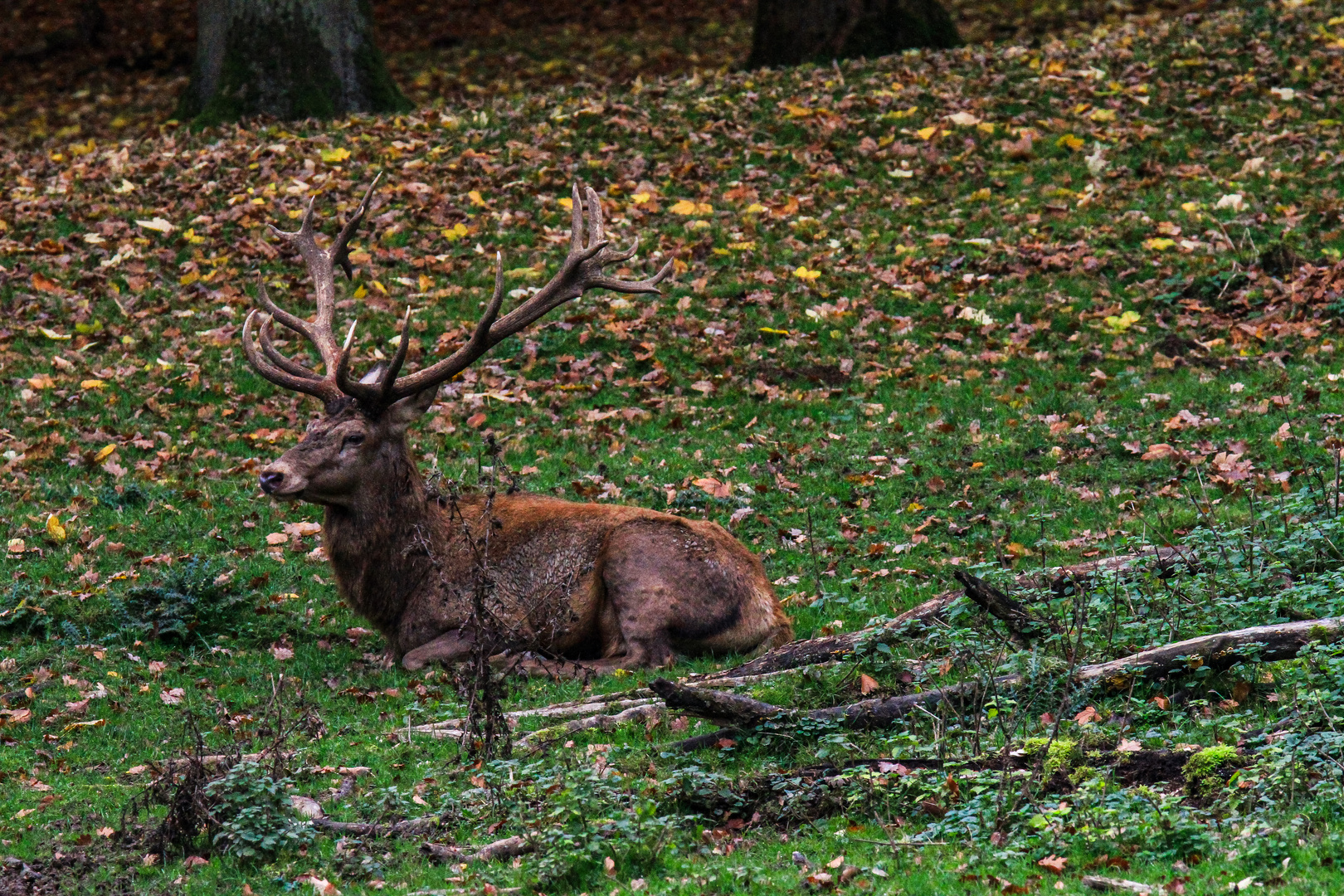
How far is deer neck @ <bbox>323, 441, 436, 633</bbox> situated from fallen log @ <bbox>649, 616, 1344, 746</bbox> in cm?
303

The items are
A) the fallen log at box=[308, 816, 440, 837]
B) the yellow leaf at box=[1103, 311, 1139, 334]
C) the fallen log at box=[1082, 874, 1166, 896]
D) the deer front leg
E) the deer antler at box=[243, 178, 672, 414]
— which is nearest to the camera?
the fallen log at box=[1082, 874, 1166, 896]

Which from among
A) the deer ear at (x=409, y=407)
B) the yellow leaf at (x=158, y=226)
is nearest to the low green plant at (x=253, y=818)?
the deer ear at (x=409, y=407)

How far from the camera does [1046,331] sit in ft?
43.2

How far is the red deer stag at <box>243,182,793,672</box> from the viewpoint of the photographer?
8.68 meters

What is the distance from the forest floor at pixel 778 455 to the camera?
5.79m

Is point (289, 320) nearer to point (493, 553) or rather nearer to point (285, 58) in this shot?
point (493, 553)

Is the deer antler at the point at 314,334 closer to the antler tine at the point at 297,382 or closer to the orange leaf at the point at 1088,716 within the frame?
the antler tine at the point at 297,382

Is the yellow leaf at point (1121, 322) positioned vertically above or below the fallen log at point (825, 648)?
above

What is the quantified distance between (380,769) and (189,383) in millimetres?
6824

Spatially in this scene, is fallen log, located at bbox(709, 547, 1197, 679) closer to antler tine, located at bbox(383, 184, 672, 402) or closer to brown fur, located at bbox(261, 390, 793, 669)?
brown fur, located at bbox(261, 390, 793, 669)

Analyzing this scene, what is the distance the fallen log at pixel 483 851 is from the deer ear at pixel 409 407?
3896 mm

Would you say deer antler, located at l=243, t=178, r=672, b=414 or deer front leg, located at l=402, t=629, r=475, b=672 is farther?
deer antler, located at l=243, t=178, r=672, b=414

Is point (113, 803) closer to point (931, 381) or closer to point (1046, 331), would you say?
point (931, 381)

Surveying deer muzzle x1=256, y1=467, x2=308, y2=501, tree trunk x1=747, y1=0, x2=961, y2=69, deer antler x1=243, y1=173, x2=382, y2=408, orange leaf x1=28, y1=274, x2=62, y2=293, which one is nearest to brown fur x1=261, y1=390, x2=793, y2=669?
deer muzzle x1=256, y1=467, x2=308, y2=501
